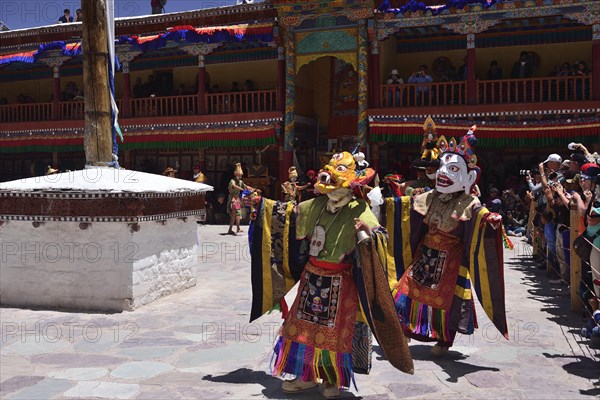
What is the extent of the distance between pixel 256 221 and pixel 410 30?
13.7m

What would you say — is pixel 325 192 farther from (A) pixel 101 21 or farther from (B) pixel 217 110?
(B) pixel 217 110

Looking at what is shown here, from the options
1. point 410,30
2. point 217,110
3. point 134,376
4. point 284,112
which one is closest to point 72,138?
point 217,110

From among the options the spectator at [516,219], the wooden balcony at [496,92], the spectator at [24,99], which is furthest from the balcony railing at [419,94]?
the spectator at [24,99]

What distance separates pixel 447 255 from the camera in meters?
4.85

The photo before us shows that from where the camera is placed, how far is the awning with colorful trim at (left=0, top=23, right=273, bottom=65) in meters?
16.4

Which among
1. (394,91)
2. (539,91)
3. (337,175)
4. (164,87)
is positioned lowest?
(337,175)

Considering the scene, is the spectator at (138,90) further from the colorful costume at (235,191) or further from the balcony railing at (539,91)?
the balcony railing at (539,91)

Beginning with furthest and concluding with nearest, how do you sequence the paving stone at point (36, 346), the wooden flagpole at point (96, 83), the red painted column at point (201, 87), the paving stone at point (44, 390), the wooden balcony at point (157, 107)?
the red painted column at point (201, 87) < the wooden balcony at point (157, 107) < the wooden flagpole at point (96, 83) < the paving stone at point (36, 346) < the paving stone at point (44, 390)

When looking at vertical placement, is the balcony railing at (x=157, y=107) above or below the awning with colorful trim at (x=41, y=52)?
below

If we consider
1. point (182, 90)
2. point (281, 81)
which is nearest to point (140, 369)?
point (281, 81)

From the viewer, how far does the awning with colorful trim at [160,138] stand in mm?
16766

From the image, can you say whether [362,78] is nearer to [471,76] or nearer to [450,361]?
[471,76]

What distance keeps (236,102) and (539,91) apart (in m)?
8.33

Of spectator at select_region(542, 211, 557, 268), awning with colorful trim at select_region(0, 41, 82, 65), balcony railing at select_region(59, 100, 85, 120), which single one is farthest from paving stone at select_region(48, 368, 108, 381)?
balcony railing at select_region(59, 100, 85, 120)
